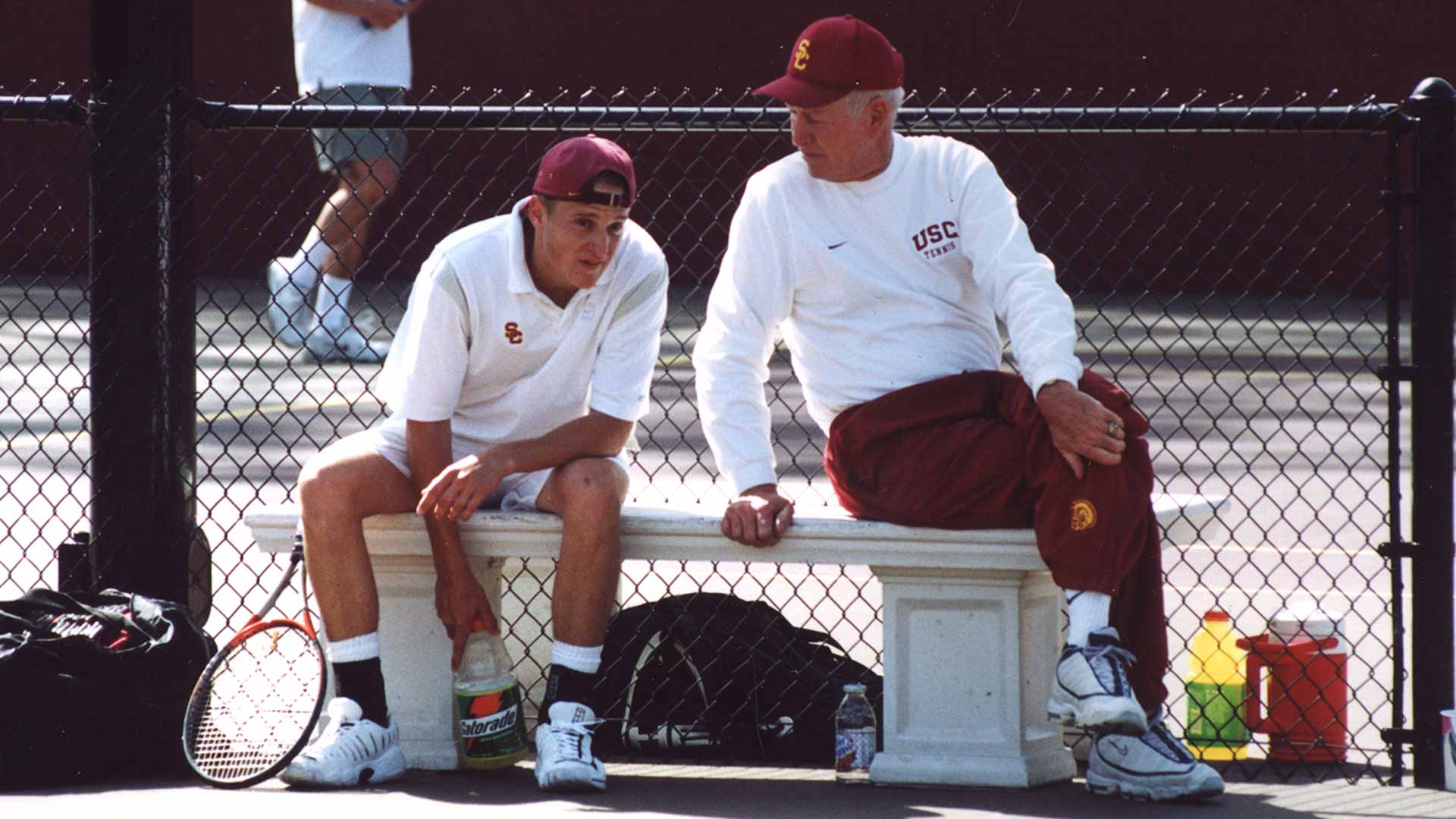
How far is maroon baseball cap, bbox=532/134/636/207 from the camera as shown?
13.9ft

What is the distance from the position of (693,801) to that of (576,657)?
15.2 inches

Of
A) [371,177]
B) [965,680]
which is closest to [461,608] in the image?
[965,680]

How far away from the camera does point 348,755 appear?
4207mm

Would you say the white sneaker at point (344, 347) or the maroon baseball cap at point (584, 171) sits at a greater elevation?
the white sneaker at point (344, 347)

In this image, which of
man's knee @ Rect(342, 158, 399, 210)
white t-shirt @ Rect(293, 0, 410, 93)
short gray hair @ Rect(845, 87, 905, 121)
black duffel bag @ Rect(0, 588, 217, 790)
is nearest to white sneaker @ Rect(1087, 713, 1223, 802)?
short gray hair @ Rect(845, 87, 905, 121)

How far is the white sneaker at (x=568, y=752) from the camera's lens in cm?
416

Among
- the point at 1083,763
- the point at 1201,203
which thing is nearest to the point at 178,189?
the point at 1083,763

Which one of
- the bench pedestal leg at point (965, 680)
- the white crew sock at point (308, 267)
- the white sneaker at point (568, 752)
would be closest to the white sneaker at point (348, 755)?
the white sneaker at point (568, 752)

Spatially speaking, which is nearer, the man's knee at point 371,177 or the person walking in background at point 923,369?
the person walking in background at point 923,369

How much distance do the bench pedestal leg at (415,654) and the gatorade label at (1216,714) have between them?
1605 millimetres

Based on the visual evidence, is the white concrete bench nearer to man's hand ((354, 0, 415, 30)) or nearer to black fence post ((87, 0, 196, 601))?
black fence post ((87, 0, 196, 601))

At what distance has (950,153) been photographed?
14.6 ft

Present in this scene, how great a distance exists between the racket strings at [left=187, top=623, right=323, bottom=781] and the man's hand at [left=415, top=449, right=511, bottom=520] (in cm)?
40

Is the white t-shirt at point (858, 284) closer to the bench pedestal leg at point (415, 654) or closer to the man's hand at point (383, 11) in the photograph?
the bench pedestal leg at point (415, 654)
